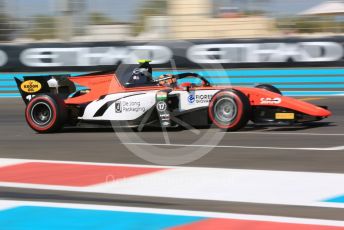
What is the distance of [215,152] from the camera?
762 cm

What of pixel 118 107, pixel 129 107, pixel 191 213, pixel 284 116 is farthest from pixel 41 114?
pixel 191 213

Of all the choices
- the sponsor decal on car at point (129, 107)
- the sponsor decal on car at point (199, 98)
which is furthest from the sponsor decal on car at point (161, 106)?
the sponsor decal on car at point (199, 98)

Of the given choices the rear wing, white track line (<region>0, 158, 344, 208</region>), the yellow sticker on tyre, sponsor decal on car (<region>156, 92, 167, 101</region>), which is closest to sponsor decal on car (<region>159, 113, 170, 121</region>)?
sponsor decal on car (<region>156, 92, 167, 101</region>)

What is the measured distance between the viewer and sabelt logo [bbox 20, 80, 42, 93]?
32.9 ft

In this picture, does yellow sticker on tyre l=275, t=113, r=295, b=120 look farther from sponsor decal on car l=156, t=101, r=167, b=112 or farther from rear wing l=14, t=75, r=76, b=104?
rear wing l=14, t=75, r=76, b=104

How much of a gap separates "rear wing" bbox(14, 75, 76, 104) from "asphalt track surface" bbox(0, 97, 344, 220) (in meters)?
0.61

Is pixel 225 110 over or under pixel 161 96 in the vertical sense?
under

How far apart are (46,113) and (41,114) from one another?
0.32 ft

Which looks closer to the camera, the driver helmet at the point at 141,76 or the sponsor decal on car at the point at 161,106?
the sponsor decal on car at the point at 161,106

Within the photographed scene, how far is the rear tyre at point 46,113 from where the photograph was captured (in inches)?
379

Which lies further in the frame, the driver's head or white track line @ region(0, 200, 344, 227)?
the driver's head

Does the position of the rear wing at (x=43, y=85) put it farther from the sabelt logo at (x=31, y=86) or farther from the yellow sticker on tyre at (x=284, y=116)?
the yellow sticker on tyre at (x=284, y=116)

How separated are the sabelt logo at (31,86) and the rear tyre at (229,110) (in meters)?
2.76

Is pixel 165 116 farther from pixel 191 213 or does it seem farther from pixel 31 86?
pixel 191 213
